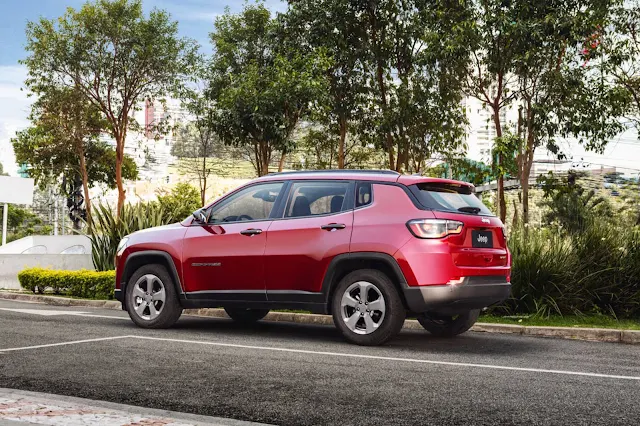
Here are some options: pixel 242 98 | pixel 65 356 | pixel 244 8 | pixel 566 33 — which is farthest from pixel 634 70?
pixel 65 356

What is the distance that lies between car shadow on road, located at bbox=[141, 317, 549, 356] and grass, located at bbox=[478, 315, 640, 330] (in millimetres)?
982

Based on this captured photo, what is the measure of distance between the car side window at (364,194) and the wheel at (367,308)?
785 millimetres

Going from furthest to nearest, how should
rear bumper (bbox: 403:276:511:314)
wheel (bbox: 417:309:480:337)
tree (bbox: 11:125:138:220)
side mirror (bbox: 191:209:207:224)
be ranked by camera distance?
tree (bbox: 11:125:138:220) → side mirror (bbox: 191:209:207:224) → wheel (bbox: 417:309:480:337) → rear bumper (bbox: 403:276:511:314)

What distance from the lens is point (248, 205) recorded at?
32.8 ft

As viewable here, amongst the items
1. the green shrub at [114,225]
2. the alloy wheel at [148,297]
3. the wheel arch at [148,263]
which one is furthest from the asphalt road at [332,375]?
the green shrub at [114,225]

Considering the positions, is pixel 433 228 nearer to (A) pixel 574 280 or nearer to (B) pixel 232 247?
(B) pixel 232 247

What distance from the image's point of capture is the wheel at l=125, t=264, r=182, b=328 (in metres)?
10.3

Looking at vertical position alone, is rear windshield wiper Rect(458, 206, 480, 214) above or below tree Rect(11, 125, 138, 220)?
below

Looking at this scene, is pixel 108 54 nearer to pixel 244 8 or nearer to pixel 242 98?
pixel 244 8

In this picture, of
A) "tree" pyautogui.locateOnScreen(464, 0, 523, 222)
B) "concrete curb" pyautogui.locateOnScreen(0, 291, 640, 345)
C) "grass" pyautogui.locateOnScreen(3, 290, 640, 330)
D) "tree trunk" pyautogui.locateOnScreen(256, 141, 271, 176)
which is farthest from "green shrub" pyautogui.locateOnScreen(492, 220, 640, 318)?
"tree trunk" pyautogui.locateOnScreen(256, 141, 271, 176)

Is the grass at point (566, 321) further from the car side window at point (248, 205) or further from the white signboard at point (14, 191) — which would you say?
the white signboard at point (14, 191)

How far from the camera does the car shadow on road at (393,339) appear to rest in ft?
29.3

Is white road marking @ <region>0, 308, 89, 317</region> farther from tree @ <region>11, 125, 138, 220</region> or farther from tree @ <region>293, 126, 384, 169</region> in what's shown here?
tree @ <region>11, 125, 138, 220</region>


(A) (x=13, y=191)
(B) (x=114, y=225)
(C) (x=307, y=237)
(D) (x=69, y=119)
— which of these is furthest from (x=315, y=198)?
(D) (x=69, y=119)
